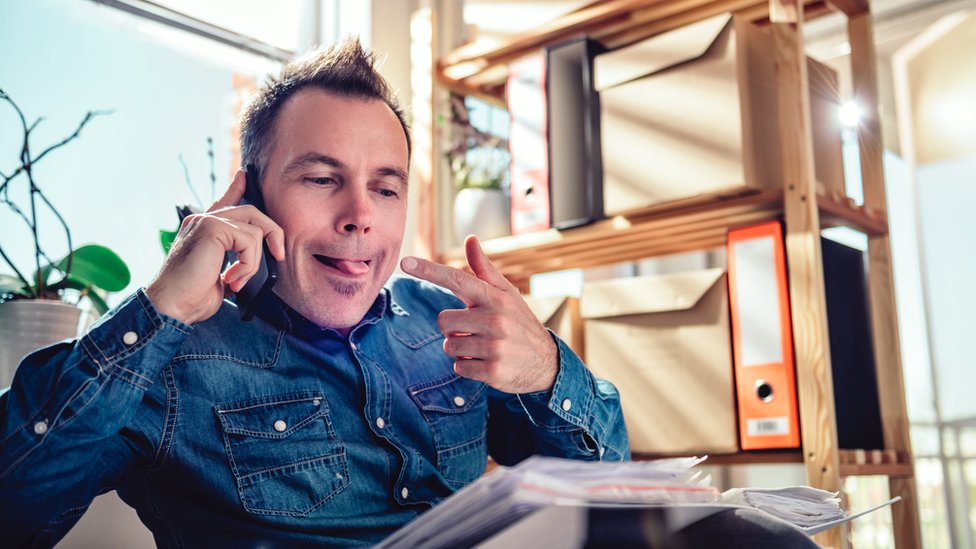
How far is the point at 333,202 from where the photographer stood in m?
1.04

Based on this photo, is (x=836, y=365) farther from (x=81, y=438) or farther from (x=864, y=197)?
(x=81, y=438)

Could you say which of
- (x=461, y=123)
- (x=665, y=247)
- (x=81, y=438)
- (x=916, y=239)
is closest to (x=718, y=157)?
(x=665, y=247)

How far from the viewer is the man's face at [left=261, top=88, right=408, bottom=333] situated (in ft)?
3.35

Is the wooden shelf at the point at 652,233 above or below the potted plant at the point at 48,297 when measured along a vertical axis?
above

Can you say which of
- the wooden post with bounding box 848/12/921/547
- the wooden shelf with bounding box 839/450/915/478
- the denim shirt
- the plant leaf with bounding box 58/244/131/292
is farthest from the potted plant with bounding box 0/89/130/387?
the wooden post with bounding box 848/12/921/547

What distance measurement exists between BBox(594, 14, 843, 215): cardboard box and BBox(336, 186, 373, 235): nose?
2.11 ft

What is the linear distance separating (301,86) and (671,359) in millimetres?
813

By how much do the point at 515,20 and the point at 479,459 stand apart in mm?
1054

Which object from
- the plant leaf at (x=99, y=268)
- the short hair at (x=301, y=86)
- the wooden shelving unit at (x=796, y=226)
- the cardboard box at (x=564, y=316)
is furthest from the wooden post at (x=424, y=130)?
the short hair at (x=301, y=86)

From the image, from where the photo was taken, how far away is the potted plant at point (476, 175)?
6.12ft

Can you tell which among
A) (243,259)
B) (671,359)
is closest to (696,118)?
(671,359)

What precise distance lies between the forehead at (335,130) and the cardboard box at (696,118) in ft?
1.91

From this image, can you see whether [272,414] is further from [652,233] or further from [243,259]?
[652,233]

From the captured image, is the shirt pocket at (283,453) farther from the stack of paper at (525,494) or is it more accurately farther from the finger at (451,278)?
the stack of paper at (525,494)
